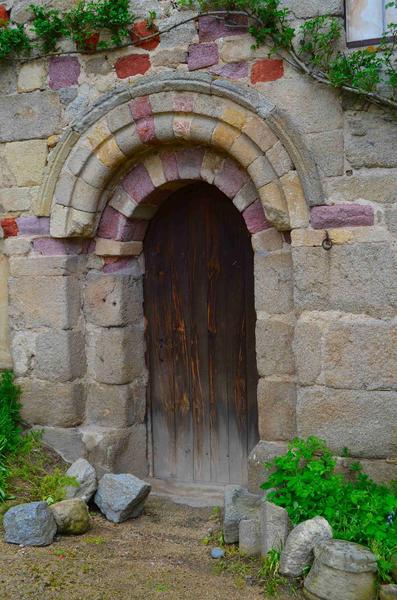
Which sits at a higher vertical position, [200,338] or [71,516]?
[200,338]

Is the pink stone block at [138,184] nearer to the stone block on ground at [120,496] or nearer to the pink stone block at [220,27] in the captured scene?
the pink stone block at [220,27]

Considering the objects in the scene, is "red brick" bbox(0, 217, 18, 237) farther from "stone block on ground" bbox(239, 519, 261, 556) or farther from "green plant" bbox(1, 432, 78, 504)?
"stone block on ground" bbox(239, 519, 261, 556)

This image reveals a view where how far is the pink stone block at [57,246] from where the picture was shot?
5016 mm

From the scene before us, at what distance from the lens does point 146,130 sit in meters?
4.69

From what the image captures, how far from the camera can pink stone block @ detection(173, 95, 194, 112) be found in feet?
14.9

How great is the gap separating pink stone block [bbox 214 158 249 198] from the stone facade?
1 cm

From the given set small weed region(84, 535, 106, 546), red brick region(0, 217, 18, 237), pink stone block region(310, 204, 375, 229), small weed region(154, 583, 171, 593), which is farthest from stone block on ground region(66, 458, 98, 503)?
pink stone block region(310, 204, 375, 229)

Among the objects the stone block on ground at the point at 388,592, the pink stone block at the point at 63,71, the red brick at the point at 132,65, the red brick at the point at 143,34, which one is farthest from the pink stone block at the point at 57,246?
the stone block on ground at the point at 388,592

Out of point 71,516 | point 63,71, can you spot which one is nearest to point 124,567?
point 71,516

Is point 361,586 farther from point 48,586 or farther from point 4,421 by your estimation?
point 4,421

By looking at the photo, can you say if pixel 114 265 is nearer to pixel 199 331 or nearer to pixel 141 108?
pixel 199 331

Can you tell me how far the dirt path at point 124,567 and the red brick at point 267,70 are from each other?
2729 millimetres

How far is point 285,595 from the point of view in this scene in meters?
3.63

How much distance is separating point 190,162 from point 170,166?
0.48ft
